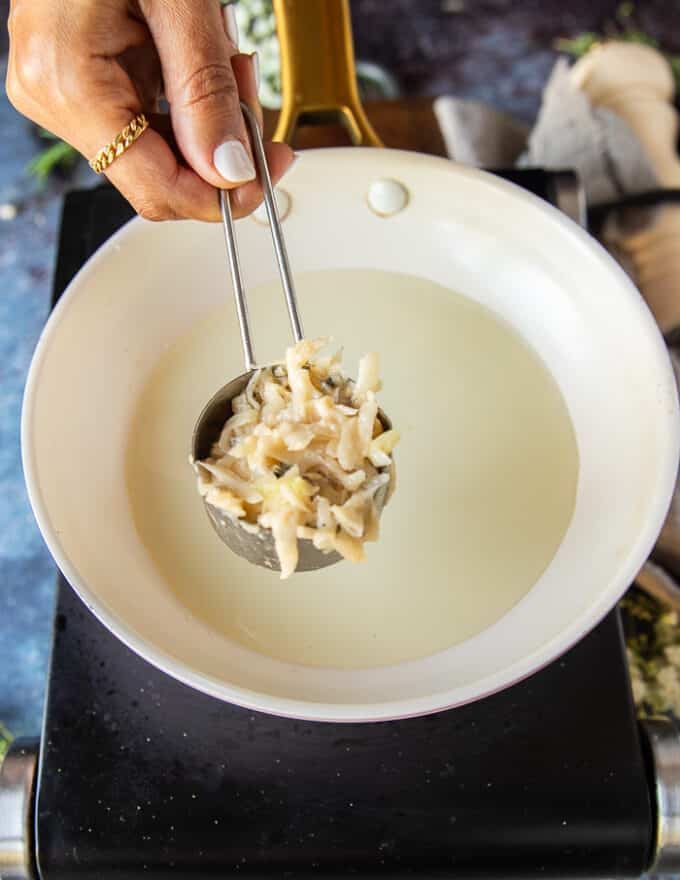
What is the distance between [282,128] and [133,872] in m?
0.68

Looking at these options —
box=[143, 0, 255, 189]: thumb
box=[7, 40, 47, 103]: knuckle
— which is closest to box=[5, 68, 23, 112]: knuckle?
box=[7, 40, 47, 103]: knuckle

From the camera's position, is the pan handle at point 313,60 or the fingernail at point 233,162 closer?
the fingernail at point 233,162

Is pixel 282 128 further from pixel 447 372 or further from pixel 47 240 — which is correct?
pixel 47 240

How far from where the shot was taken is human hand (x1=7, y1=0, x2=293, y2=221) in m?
0.65

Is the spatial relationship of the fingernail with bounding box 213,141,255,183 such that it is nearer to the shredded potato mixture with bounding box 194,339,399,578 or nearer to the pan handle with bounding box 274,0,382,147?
the shredded potato mixture with bounding box 194,339,399,578

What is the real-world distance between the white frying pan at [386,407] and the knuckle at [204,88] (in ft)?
0.63

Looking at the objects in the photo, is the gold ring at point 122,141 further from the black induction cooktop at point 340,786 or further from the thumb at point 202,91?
the black induction cooktop at point 340,786

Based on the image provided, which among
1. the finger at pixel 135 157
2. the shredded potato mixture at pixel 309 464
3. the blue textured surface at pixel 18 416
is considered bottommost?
the blue textured surface at pixel 18 416

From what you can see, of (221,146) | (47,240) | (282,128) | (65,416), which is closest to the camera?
(221,146)

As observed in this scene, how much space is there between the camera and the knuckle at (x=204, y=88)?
648 mm

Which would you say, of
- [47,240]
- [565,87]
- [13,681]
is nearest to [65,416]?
[13,681]

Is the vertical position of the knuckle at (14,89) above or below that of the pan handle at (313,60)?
above

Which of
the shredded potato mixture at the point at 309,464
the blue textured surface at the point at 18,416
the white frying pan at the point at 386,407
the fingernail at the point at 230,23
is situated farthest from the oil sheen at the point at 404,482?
the blue textured surface at the point at 18,416

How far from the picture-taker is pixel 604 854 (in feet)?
2.29
